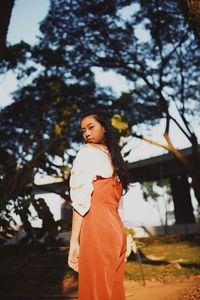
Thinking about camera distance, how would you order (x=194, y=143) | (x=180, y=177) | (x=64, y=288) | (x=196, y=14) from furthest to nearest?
(x=180, y=177) < (x=194, y=143) < (x=64, y=288) < (x=196, y=14)

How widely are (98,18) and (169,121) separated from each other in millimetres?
4642

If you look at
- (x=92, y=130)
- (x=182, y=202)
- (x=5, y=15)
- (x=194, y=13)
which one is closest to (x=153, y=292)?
(x=92, y=130)

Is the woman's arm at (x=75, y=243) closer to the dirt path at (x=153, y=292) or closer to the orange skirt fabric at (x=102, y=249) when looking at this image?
the orange skirt fabric at (x=102, y=249)

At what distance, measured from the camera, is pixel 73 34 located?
1174 centimetres

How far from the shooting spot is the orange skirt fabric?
1664mm

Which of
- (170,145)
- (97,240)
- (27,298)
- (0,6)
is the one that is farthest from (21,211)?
(170,145)

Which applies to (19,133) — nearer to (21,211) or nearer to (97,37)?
(97,37)

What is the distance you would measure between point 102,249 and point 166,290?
10.8ft

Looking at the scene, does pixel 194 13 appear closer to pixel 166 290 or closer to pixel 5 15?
pixel 5 15

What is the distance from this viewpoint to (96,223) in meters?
1.78

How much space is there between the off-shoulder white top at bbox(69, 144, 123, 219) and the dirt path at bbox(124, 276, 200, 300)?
2724 mm

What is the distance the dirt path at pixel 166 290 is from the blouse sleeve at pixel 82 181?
9.03 feet

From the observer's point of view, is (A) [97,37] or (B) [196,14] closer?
(B) [196,14]

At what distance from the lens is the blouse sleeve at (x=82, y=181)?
1823 mm
